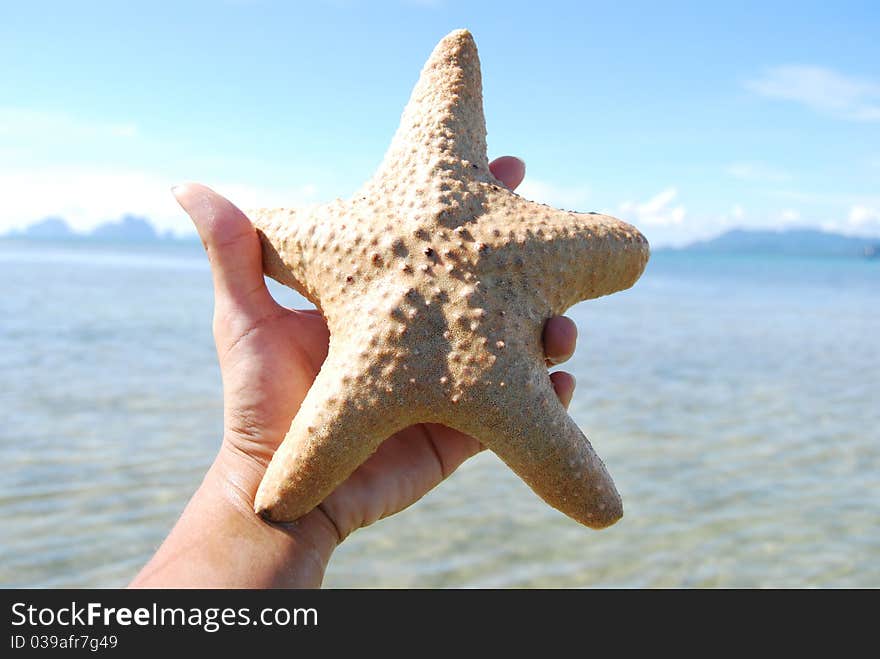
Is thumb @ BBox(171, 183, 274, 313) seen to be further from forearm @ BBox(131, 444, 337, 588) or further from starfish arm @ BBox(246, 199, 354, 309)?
forearm @ BBox(131, 444, 337, 588)

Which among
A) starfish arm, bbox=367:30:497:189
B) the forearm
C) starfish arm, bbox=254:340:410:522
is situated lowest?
the forearm

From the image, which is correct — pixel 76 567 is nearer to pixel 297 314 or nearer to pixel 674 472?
pixel 297 314

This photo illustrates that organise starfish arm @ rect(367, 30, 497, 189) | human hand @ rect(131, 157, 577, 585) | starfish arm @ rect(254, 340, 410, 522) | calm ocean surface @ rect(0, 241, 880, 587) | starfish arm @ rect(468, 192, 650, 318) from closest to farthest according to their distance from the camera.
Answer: starfish arm @ rect(254, 340, 410, 522), starfish arm @ rect(468, 192, 650, 318), starfish arm @ rect(367, 30, 497, 189), human hand @ rect(131, 157, 577, 585), calm ocean surface @ rect(0, 241, 880, 587)

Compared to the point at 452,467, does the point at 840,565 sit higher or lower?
lower

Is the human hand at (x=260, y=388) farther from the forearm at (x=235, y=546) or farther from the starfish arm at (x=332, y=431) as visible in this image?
the starfish arm at (x=332, y=431)

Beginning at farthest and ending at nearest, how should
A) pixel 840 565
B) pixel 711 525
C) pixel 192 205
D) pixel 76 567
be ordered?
pixel 711 525 < pixel 840 565 < pixel 76 567 < pixel 192 205

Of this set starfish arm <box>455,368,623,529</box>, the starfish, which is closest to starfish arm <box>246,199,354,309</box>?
the starfish

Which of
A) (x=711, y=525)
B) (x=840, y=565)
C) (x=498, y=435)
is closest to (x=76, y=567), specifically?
(x=498, y=435)

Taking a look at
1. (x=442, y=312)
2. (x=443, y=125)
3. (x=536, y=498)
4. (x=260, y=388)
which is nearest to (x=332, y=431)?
(x=442, y=312)
